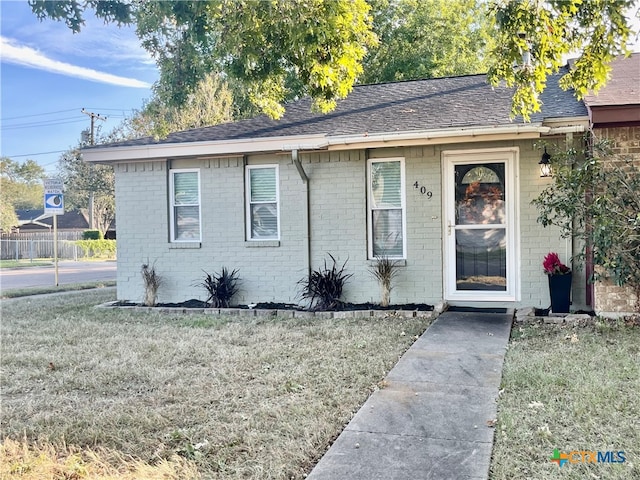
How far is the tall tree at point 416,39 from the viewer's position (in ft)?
57.8

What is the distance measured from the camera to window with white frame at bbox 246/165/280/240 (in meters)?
8.56

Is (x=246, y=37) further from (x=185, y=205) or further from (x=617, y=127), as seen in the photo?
(x=185, y=205)

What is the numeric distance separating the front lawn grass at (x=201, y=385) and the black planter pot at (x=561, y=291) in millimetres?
1891

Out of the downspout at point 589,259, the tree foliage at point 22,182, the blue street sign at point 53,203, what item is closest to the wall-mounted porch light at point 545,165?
the downspout at point 589,259

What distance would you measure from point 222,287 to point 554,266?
520cm

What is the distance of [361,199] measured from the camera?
8.03 meters

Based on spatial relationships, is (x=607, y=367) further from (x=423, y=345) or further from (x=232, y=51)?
(x=232, y=51)

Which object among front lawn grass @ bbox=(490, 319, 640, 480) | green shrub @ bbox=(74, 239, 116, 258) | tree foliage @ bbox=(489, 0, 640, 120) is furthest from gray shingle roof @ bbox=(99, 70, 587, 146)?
green shrub @ bbox=(74, 239, 116, 258)

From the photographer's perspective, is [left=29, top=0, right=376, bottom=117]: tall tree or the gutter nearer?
[left=29, top=0, right=376, bottom=117]: tall tree

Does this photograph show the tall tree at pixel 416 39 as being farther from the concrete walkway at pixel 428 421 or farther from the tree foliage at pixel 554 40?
the concrete walkway at pixel 428 421

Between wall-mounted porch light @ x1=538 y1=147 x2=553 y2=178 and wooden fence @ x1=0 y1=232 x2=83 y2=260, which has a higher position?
wall-mounted porch light @ x1=538 y1=147 x2=553 y2=178

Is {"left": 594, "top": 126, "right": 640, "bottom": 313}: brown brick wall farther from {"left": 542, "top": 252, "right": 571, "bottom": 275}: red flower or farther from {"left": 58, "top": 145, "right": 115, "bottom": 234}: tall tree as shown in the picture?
{"left": 58, "top": 145, "right": 115, "bottom": 234}: tall tree

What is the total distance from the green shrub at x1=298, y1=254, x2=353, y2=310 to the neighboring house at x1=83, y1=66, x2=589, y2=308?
20 centimetres

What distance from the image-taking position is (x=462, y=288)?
773 cm
